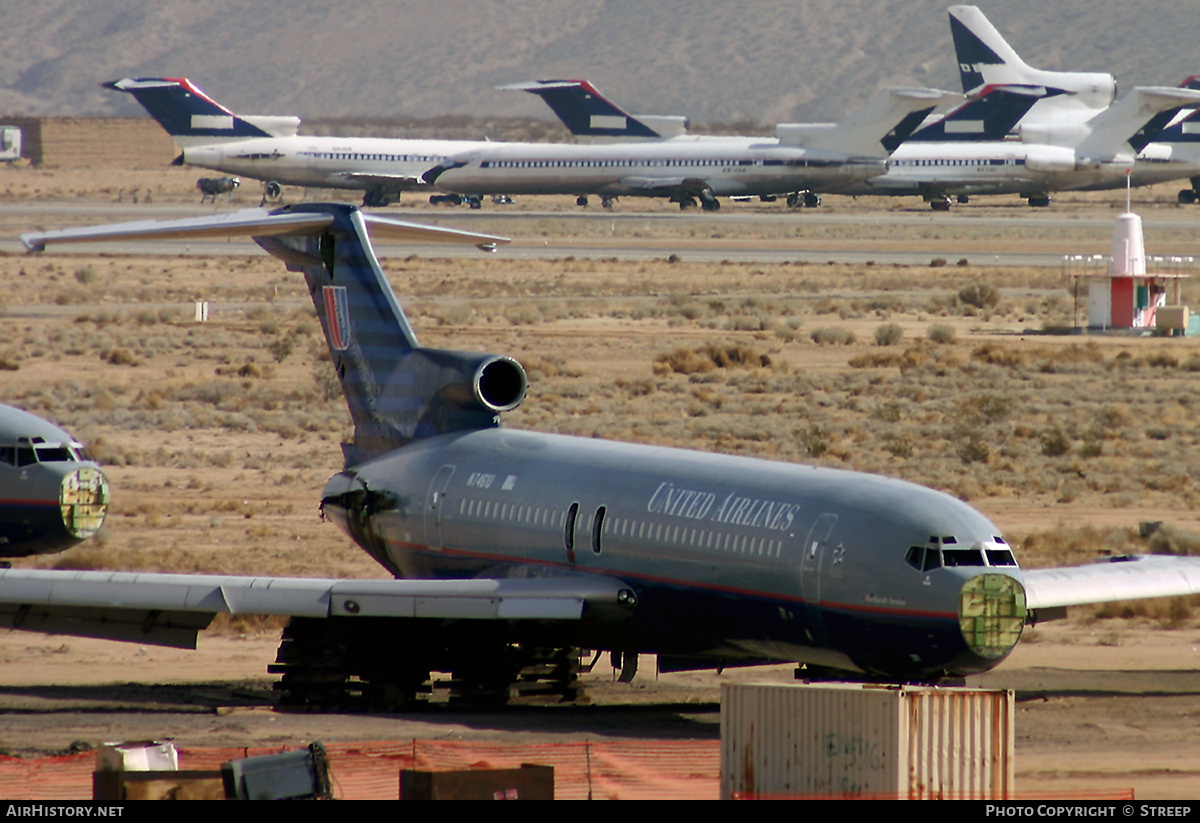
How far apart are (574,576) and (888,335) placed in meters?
41.2

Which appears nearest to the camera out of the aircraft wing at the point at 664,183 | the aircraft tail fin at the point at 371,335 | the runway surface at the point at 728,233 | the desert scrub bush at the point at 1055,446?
the aircraft tail fin at the point at 371,335

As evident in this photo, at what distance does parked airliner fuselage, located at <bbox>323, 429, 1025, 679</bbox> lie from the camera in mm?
18906

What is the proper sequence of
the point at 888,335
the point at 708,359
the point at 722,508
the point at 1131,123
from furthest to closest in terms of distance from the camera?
the point at 1131,123
the point at 888,335
the point at 708,359
the point at 722,508

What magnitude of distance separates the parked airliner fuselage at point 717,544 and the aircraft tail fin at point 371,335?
527 mm

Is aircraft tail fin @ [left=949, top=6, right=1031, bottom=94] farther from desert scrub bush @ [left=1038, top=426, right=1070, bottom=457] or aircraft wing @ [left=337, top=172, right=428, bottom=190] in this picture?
desert scrub bush @ [left=1038, top=426, right=1070, bottom=457]

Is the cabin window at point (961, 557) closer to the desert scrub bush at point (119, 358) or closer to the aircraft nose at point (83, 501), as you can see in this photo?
the aircraft nose at point (83, 501)

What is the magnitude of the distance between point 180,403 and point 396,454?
84.9 ft

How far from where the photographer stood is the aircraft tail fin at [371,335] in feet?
85.3

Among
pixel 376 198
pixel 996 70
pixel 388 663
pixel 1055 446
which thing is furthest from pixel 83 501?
pixel 996 70

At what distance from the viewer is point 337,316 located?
28141 mm

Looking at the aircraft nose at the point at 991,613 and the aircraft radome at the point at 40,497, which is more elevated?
the aircraft radome at the point at 40,497

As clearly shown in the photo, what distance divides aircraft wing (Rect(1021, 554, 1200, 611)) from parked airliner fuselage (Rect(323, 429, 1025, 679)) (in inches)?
93.2

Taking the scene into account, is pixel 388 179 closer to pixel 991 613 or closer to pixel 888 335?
pixel 888 335

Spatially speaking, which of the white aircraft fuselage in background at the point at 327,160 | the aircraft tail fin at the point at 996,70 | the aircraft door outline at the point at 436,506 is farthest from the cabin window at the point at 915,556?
the aircraft tail fin at the point at 996,70
